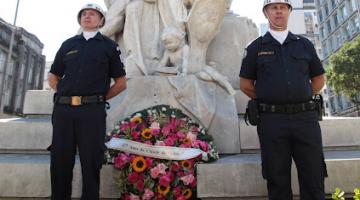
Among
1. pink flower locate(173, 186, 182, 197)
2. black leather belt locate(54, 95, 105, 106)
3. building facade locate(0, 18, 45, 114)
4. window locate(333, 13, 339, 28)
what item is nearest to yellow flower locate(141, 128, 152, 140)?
pink flower locate(173, 186, 182, 197)

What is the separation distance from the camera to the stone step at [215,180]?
3.34 meters

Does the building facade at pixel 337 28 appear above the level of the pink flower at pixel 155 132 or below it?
above

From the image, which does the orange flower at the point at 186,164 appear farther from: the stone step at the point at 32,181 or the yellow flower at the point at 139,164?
the stone step at the point at 32,181

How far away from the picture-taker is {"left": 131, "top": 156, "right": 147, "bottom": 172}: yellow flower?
3414 mm

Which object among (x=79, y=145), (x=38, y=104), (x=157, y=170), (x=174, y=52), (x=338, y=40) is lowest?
(x=157, y=170)

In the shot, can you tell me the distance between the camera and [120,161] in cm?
347

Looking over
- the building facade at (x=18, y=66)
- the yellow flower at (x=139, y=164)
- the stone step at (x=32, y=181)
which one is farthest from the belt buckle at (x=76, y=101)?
the building facade at (x=18, y=66)

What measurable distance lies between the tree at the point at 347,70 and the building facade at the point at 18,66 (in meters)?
28.3

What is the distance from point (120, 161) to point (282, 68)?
5.91 feet

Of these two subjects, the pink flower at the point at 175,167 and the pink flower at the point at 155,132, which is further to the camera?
the pink flower at the point at 155,132

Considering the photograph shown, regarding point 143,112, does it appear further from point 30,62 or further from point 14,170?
point 30,62

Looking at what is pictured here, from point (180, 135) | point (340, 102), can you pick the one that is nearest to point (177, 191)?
point (180, 135)

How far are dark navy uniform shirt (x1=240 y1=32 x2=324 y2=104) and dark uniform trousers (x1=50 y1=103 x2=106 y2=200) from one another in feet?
4.58

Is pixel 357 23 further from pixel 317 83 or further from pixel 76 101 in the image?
pixel 76 101
